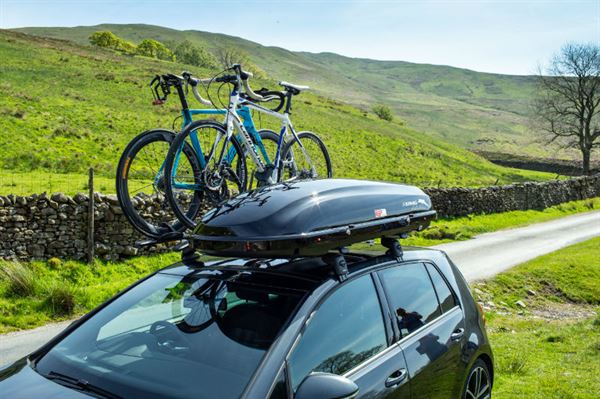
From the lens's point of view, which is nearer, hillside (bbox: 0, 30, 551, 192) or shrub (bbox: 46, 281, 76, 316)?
shrub (bbox: 46, 281, 76, 316)

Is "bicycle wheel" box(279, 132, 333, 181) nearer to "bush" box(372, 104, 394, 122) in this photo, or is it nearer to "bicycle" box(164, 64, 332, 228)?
"bicycle" box(164, 64, 332, 228)

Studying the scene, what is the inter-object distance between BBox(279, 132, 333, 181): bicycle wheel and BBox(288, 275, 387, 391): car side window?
123 inches

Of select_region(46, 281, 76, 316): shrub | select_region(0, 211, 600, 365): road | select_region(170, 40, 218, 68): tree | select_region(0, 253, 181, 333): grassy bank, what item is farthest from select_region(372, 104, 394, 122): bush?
select_region(46, 281, 76, 316): shrub

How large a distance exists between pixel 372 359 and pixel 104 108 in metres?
37.3

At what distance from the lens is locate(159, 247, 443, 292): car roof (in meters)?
3.47

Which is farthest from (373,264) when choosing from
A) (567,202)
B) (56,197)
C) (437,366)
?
(567,202)

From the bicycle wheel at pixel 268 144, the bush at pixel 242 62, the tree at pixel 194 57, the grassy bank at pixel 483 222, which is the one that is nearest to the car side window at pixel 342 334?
the bicycle wheel at pixel 268 144

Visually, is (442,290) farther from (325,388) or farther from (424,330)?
(325,388)

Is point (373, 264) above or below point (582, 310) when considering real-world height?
above

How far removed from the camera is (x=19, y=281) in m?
10.8

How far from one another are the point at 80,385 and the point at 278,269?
1284 mm

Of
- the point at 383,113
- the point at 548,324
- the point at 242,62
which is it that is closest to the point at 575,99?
the point at 383,113

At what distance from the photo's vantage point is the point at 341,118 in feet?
196

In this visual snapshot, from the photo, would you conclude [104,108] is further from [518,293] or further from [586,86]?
[586,86]
